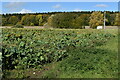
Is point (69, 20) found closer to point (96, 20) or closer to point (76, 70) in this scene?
point (96, 20)

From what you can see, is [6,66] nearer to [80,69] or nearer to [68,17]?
[80,69]

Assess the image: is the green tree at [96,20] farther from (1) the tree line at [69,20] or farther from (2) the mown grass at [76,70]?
(2) the mown grass at [76,70]

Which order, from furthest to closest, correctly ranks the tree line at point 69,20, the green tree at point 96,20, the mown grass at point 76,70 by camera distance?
1. the green tree at point 96,20
2. the tree line at point 69,20
3. the mown grass at point 76,70

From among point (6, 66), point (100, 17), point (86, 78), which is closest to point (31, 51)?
point (6, 66)

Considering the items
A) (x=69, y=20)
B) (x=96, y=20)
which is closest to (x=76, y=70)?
(x=69, y=20)

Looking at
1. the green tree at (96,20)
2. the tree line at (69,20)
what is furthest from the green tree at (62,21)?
the green tree at (96,20)

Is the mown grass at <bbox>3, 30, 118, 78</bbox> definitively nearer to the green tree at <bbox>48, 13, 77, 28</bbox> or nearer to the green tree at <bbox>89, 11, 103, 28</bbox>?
the green tree at <bbox>48, 13, 77, 28</bbox>

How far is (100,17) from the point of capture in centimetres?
6134

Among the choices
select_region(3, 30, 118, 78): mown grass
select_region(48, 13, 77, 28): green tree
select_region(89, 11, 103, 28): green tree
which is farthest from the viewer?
select_region(89, 11, 103, 28): green tree

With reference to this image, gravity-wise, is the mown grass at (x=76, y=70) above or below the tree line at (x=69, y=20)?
below

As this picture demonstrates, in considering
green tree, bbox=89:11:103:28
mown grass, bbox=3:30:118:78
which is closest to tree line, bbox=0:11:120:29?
green tree, bbox=89:11:103:28

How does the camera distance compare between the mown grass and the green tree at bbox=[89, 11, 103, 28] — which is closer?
the mown grass

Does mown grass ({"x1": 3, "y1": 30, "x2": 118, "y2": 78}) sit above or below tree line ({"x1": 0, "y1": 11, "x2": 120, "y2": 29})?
below

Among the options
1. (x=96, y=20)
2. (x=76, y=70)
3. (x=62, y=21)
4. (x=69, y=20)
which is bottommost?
(x=76, y=70)
